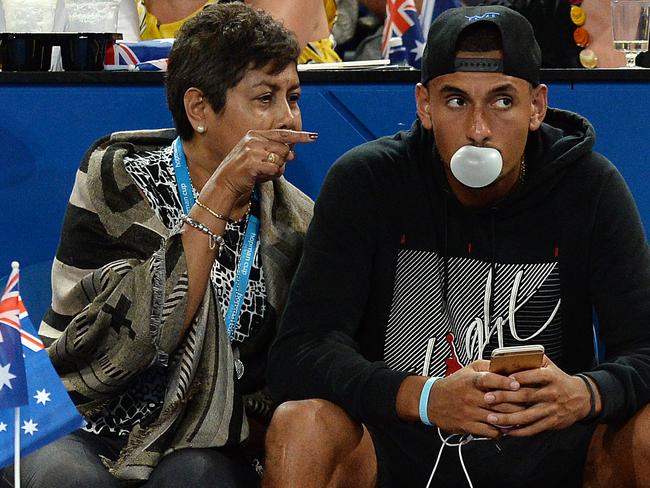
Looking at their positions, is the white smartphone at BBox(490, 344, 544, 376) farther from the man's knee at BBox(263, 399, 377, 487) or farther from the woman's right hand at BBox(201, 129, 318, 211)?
the woman's right hand at BBox(201, 129, 318, 211)

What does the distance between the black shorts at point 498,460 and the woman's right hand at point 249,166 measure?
0.57 m

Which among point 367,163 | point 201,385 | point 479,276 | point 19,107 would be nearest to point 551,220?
point 479,276

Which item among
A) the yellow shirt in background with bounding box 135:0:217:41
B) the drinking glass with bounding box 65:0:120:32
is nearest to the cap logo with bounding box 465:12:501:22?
the drinking glass with bounding box 65:0:120:32

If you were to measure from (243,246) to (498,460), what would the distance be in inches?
29.8

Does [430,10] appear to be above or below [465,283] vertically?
above

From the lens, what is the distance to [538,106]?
2822mm

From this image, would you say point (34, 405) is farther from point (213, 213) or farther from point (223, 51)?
point (223, 51)

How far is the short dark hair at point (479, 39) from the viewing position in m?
2.72

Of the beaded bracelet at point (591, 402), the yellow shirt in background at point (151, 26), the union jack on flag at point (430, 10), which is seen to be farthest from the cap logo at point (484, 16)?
the yellow shirt in background at point (151, 26)

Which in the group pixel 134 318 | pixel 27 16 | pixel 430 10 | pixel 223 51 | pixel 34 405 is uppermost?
pixel 430 10

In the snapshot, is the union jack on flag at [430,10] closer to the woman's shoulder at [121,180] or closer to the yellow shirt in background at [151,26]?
the yellow shirt in background at [151,26]

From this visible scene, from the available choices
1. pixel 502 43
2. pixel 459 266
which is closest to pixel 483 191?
pixel 459 266

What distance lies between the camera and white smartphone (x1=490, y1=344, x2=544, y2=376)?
245cm

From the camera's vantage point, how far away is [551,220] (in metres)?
2.82
